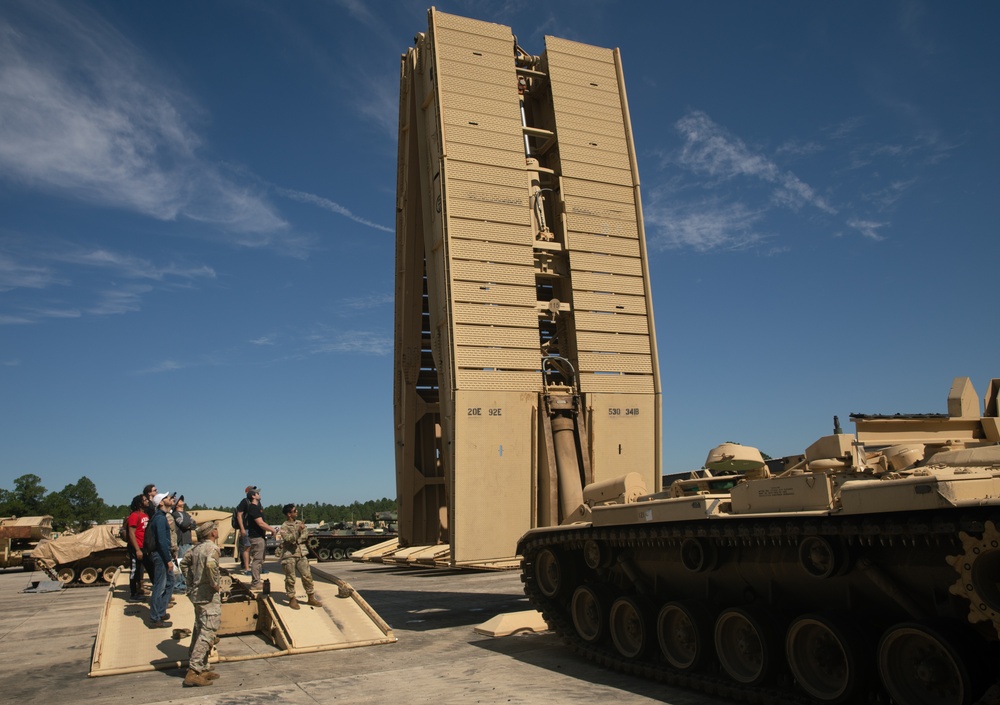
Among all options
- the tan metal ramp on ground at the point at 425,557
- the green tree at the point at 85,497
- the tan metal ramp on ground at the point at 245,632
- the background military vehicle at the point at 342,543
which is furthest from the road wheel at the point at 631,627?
the green tree at the point at 85,497

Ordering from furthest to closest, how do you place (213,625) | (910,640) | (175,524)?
1. (175,524)
2. (213,625)
3. (910,640)

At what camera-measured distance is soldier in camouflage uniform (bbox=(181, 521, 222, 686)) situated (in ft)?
27.2

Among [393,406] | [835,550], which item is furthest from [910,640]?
[393,406]

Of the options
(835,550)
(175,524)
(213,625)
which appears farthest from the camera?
(175,524)

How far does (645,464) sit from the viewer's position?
56.5 feet

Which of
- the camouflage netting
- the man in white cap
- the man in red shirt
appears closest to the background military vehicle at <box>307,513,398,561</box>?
the camouflage netting

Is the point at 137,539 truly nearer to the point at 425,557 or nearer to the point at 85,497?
the point at 425,557

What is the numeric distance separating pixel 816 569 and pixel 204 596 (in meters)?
6.12

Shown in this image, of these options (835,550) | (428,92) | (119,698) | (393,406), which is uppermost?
(428,92)

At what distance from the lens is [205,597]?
334 inches

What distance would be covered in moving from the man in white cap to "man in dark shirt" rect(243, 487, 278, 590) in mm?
1437

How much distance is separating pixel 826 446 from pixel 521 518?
9.13m

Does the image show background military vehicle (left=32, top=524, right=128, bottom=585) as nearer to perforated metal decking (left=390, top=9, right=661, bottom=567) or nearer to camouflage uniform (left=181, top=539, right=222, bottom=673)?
perforated metal decking (left=390, top=9, right=661, bottom=567)

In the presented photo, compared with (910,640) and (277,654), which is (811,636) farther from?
(277,654)
